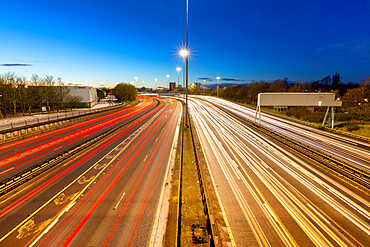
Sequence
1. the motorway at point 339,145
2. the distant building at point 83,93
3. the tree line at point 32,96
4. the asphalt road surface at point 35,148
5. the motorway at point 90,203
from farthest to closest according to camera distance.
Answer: the distant building at point 83,93, the tree line at point 32,96, the motorway at point 339,145, the asphalt road surface at point 35,148, the motorway at point 90,203

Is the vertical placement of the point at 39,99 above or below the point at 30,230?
above

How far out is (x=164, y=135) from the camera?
84.4 ft

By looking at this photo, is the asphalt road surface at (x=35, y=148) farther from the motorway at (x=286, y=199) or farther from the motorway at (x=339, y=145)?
the motorway at (x=339, y=145)

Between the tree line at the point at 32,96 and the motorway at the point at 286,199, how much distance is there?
5433 cm

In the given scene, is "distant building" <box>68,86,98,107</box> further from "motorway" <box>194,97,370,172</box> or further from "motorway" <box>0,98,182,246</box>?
"motorway" <box>194,97,370,172</box>

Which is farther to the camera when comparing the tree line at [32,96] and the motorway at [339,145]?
the tree line at [32,96]

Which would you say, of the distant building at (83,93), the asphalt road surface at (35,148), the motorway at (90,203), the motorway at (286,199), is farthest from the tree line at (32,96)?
the motorway at (286,199)

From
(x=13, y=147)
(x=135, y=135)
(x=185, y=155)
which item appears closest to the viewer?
(x=185, y=155)

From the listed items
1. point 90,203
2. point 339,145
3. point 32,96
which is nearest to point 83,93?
point 32,96

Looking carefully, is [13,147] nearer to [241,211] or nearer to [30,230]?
[30,230]

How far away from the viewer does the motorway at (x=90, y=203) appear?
8.00 metres

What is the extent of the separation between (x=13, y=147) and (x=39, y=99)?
152 feet

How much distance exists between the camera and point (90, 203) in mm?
10375

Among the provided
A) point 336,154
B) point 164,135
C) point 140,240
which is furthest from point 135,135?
point 336,154
